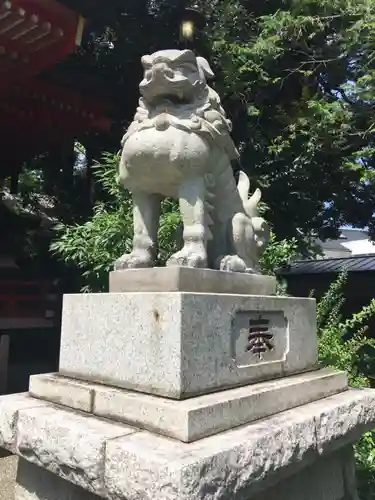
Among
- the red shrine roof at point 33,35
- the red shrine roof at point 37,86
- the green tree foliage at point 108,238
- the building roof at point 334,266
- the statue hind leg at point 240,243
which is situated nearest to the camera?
the statue hind leg at point 240,243

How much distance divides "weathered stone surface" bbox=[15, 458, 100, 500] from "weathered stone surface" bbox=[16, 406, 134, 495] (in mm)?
161

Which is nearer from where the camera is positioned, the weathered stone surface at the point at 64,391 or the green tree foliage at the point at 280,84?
the weathered stone surface at the point at 64,391

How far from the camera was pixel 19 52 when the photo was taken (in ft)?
16.8

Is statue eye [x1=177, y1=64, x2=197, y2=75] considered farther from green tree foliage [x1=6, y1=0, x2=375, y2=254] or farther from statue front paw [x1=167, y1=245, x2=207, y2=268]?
green tree foliage [x1=6, y1=0, x2=375, y2=254]

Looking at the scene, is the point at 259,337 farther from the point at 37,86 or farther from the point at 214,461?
the point at 37,86

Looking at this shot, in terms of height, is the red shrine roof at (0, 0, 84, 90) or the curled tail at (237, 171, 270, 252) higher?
the red shrine roof at (0, 0, 84, 90)

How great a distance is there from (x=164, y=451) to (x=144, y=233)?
111 cm

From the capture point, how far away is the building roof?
945 centimetres

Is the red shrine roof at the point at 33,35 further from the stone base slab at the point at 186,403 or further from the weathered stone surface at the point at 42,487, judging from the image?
the weathered stone surface at the point at 42,487

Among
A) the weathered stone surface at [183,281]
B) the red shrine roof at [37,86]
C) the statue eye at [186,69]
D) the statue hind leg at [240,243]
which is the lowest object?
the weathered stone surface at [183,281]

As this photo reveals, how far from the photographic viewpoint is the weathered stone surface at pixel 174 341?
192 centimetres

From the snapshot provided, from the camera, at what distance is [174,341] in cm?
190

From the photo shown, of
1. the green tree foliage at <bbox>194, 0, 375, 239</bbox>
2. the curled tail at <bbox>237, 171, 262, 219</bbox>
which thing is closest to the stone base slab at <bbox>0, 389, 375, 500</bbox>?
the curled tail at <bbox>237, 171, 262, 219</bbox>

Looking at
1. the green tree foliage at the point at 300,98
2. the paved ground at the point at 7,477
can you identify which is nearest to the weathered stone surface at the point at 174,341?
the paved ground at the point at 7,477
